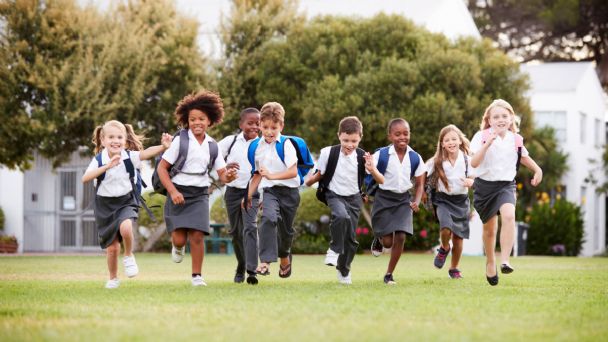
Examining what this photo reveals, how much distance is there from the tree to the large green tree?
80.3 ft

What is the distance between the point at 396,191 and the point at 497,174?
3.97 ft

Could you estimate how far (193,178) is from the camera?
11.1 meters

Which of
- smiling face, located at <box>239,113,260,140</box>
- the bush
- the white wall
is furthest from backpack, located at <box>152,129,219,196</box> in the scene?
the bush

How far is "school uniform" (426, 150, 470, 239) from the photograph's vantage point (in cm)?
1327

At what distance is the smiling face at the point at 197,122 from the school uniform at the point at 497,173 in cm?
290

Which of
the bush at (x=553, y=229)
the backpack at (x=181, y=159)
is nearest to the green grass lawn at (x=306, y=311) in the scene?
the backpack at (x=181, y=159)

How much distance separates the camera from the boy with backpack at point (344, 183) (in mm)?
11711

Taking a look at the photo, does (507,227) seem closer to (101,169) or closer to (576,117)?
(101,169)

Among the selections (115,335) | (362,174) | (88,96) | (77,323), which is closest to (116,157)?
(362,174)

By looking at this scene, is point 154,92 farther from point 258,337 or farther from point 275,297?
point 258,337

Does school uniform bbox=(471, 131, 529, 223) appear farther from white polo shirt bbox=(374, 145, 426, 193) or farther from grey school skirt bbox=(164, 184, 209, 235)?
grey school skirt bbox=(164, 184, 209, 235)

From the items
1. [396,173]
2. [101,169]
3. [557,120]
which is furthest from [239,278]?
[557,120]

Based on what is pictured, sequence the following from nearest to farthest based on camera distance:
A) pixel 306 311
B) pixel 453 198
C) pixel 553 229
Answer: pixel 306 311, pixel 453 198, pixel 553 229

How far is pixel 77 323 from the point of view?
294 inches
